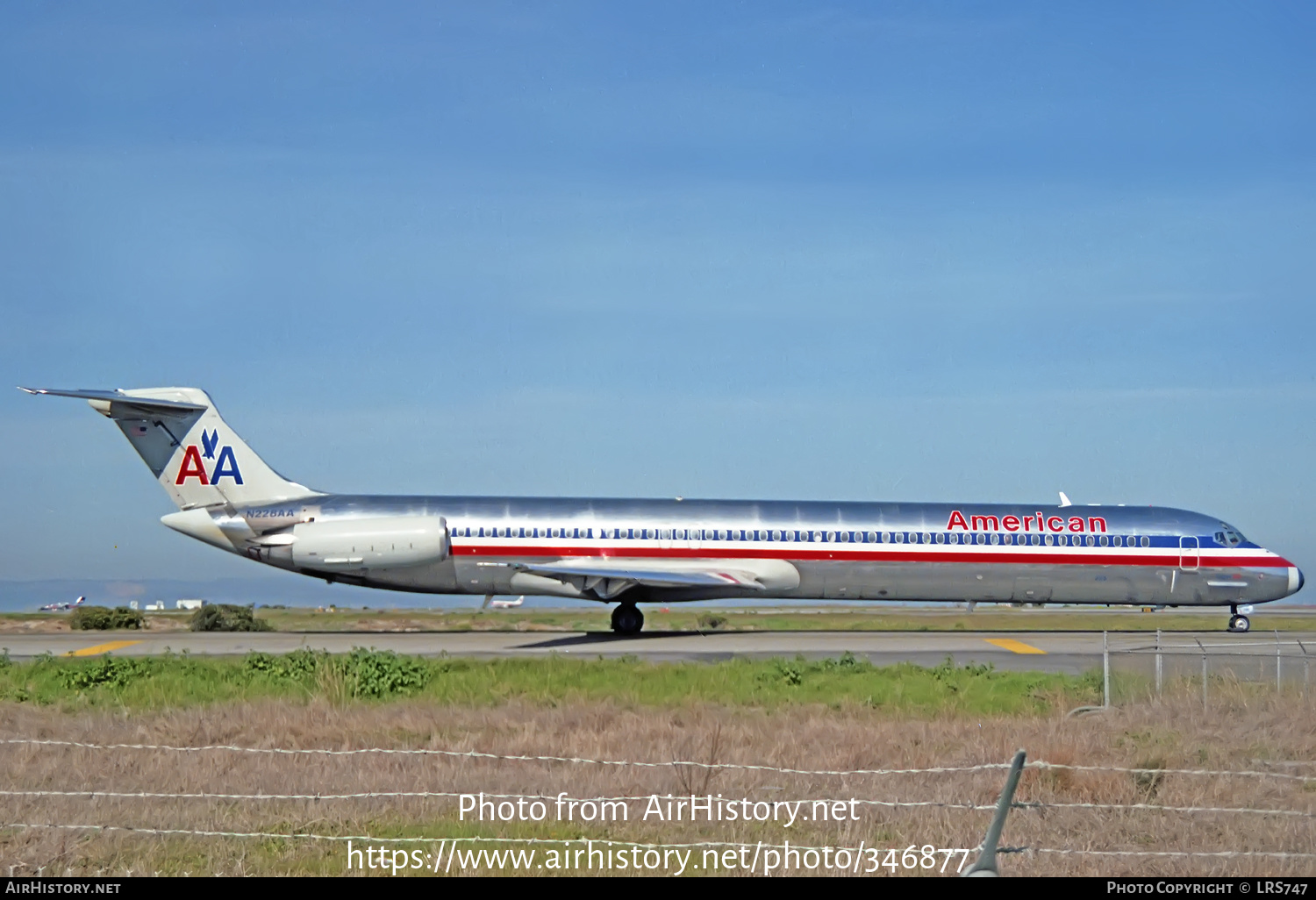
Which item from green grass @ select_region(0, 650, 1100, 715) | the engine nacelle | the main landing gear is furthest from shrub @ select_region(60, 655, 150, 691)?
the main landing gear

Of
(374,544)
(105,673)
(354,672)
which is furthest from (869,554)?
(105,673)

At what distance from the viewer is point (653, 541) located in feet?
105

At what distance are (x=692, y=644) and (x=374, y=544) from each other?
8.02 m

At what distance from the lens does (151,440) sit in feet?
105

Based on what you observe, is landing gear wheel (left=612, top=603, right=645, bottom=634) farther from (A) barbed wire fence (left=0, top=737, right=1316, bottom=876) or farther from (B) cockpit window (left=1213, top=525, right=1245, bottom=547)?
(A) barbed wire fence (left=0, top=737, right=1316, bottom=876)

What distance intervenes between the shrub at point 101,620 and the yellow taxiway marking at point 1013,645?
82.4 ft

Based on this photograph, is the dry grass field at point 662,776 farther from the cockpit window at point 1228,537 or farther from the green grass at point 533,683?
the cockpit window at point 1228,537

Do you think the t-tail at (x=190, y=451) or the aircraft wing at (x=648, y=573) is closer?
the aircraft wing at (x=648, y=573)

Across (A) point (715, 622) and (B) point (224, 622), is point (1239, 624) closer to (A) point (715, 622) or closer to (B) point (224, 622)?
(A) point (715, 622)

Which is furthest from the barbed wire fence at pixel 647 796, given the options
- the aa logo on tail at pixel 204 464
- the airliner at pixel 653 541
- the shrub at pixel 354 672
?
the aa logo on tail at pixel 204 464

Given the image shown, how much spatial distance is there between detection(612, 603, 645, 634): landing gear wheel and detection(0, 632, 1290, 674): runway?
29 centimetres

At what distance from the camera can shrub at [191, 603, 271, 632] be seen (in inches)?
1468

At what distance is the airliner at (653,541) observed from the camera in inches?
1248
